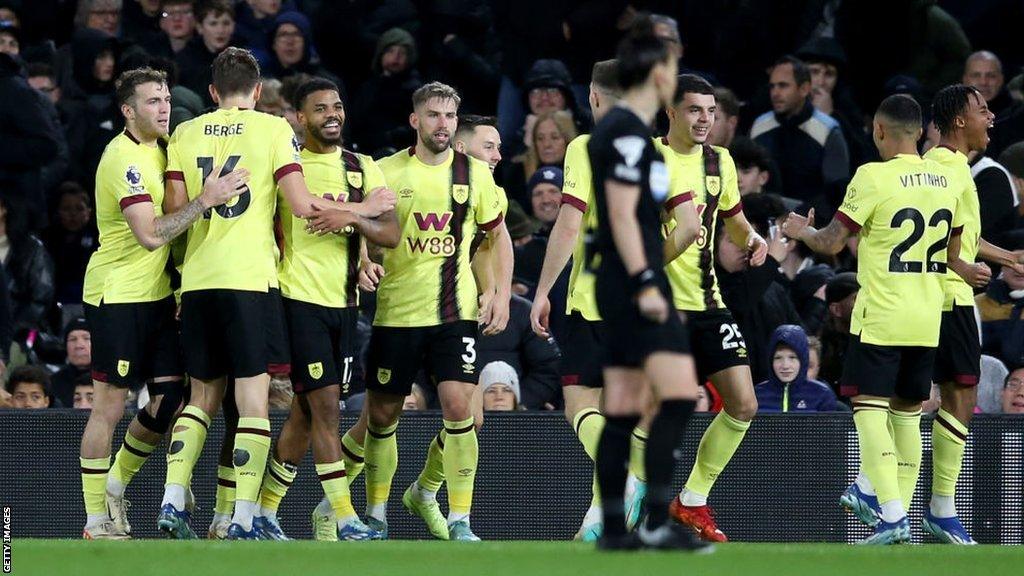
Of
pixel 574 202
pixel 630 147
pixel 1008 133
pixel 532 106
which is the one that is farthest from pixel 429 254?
pixel 1008 133

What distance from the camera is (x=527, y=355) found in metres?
13.8

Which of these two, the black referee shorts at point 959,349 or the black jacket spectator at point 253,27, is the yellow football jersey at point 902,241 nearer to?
the black referee shorts at point 959,349

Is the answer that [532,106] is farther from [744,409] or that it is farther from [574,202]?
[744,409]

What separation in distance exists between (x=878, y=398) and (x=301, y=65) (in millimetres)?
8004

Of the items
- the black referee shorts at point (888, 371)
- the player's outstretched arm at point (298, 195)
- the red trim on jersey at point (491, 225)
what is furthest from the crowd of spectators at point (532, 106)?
the player's outstretched arm at point (298, 195)

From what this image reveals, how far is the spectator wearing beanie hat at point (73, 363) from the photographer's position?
46.2 ft

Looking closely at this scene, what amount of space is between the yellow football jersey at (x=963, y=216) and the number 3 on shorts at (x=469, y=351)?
2648mm

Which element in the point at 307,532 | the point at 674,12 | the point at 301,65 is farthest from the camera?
the point at 674,12

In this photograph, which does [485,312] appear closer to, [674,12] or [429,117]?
[429,117]

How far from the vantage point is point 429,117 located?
36.2 feet

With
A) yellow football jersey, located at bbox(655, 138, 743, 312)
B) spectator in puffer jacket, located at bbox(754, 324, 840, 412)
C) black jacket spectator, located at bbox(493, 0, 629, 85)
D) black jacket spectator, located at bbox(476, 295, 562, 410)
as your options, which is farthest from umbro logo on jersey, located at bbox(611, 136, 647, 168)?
black jacket spectator, located at bbox(493, 0, 629, 85)

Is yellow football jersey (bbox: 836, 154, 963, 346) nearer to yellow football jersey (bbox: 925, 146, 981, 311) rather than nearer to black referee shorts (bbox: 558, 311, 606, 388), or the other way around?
yellow football jersey (bbox: 925, 146, 981, 311)

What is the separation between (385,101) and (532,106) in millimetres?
1330

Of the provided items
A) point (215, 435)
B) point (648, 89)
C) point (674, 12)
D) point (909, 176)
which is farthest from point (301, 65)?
point (648, 89)
